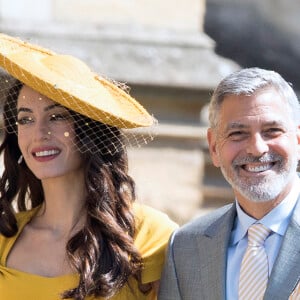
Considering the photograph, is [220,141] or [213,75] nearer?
[220,141]

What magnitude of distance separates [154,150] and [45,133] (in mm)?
2698

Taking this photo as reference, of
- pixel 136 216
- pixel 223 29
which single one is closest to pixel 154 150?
pixel 223 29

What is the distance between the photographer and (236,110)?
3.54m

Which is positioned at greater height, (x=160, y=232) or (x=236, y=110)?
(x=236, y=110)

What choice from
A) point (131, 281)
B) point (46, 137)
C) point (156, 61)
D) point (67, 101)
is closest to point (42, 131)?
point (46, 137)

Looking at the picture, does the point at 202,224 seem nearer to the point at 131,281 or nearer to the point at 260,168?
the point at 131,281

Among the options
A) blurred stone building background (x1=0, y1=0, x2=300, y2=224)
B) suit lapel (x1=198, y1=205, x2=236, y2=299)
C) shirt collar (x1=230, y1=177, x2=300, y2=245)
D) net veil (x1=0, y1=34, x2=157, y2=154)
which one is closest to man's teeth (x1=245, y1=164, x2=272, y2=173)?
shirt collar (x1=230, y1=177, x2=300, y2=245)

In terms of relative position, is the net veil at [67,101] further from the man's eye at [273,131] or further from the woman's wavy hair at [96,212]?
the man's eye at [273,131]

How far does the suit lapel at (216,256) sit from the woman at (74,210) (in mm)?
294

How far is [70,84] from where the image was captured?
3.90 metres

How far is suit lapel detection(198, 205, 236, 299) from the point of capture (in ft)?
11.8

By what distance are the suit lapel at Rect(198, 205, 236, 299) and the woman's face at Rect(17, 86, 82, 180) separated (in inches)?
21.7

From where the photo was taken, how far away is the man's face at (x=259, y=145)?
3461 millimetres

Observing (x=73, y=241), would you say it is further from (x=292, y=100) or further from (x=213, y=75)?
(x=213, y=75)
